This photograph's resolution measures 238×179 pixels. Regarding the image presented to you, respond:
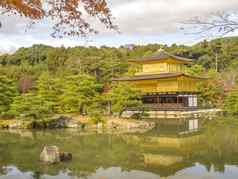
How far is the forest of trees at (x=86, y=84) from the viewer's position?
19047mm

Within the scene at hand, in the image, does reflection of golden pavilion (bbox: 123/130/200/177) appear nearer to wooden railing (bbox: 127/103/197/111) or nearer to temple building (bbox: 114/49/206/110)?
wooden railing (bbox: 127/103/197/111)

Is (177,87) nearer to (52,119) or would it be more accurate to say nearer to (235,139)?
(52,119)

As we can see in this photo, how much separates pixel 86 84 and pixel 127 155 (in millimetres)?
10166

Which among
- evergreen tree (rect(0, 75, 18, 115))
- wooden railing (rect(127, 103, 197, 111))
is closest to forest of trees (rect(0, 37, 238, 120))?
evergreen tree (rect(0, 75, 18, 115))

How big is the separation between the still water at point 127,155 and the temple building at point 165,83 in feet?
34.4

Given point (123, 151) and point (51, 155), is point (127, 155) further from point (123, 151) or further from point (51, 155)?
point (51, 155)

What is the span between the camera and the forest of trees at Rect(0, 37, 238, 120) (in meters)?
19.0

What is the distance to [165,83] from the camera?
1091 inches

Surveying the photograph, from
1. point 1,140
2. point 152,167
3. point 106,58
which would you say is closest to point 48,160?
point 152,167

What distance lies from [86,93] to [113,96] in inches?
63.0

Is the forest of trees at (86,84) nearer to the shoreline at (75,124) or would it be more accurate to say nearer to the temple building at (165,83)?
the shoreline at (75,124)

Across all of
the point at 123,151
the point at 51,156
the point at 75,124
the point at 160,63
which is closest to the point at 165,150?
the point at 123,151

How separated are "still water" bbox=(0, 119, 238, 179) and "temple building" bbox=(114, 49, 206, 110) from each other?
34.4 feet

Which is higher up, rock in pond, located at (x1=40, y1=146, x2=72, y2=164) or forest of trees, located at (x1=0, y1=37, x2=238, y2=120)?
forest of trees, located at (x1=0, y1=37, x2=238, y2=120)
